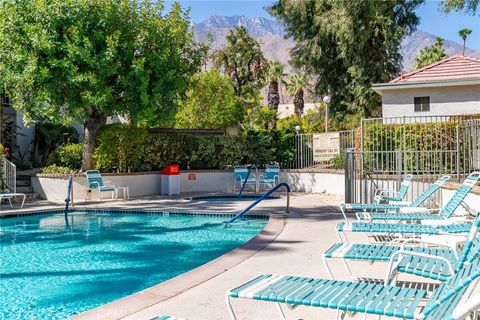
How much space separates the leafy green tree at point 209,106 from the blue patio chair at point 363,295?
2848 cm

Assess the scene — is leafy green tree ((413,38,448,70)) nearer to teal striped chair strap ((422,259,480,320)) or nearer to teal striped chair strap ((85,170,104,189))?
teal striped chair strap ((85,170,104,189))

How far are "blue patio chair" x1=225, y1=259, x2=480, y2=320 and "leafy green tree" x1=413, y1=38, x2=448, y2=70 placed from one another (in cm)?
3878

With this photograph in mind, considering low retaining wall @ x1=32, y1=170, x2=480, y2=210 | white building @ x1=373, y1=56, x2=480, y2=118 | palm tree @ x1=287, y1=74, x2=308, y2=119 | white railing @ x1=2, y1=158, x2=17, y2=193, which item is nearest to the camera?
white railing @ x1=2, y1=158, x2=17, y2=193

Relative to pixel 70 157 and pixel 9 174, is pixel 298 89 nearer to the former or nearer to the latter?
pixel 70 157

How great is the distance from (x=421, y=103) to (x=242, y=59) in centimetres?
2930

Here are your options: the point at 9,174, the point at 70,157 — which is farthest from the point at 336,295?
the point at 70,157

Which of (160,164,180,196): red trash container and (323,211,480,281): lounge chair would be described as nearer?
(323,211,480,281): lounge chair

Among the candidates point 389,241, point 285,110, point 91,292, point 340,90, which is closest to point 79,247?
point 91,292

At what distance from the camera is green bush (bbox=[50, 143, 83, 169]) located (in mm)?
18500

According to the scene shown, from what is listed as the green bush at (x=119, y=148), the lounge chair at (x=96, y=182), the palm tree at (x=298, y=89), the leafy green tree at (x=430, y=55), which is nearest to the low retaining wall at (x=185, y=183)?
the green bush at (x=119, y=148)

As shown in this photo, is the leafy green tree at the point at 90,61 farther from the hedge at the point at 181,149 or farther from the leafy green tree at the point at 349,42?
the leafy green tree at the point at 349,42

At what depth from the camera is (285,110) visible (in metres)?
81.3

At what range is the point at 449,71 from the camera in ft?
71.8

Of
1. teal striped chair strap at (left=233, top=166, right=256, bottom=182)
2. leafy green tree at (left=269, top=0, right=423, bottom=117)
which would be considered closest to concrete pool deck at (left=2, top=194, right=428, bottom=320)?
teal striped chair strap at (left=233, top=166, right=256, bottom=182)
